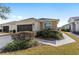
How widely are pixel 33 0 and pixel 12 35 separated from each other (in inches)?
62.9

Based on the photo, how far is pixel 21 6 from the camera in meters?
6.90

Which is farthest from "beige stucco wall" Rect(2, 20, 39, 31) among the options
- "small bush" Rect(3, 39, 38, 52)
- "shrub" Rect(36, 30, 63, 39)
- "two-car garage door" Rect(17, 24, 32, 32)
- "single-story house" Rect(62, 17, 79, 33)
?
"single-story house" Rect(62, 17, 79, 33)

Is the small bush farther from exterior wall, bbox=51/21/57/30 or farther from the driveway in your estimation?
exterior wall, bbox=51/21/57/30

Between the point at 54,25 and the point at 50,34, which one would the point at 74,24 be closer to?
the point at 54,25

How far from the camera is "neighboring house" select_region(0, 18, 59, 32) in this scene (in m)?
7.09

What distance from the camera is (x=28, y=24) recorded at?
708 centimetres

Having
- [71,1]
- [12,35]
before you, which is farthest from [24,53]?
[71,1]

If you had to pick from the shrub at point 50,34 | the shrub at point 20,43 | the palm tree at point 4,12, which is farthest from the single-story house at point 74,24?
the palm tree at point 4,12

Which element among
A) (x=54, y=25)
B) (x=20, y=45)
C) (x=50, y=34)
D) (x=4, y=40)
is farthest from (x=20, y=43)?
(x=54, y=25)

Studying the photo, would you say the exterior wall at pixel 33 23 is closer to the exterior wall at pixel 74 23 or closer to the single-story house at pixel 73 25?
the single-story house at pixel 73 25

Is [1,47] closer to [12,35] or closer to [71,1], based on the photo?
[12,35]
